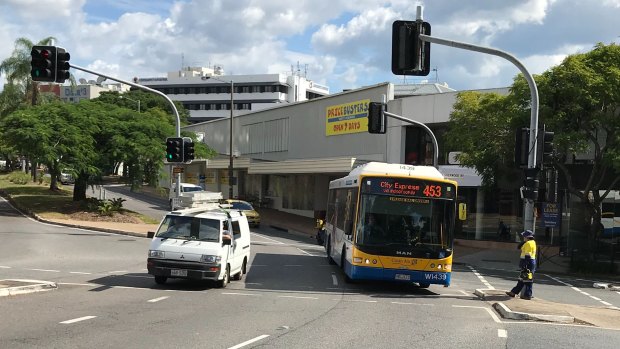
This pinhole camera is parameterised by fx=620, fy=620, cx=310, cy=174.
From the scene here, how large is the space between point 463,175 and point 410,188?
61.4ft

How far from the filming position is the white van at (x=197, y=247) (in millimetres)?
14000

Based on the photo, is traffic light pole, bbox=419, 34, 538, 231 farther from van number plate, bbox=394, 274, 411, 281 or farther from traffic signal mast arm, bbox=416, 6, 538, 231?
van number plate, bbox=394, 274, 411, 281

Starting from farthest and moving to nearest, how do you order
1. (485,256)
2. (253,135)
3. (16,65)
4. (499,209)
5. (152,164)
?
(253,135), (16,65), (152,164), (499,209), (485,256)

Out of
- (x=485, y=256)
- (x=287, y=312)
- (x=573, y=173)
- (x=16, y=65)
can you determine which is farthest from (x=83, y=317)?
(x=16, y=65)

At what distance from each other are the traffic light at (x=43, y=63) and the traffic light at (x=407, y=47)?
10.9 metres

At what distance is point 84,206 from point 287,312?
28316mm

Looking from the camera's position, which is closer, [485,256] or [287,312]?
[287,312]

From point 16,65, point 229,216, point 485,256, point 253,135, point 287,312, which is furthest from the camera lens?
point 253,135

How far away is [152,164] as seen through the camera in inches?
1406

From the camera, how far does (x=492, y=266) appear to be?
2577 centimetres

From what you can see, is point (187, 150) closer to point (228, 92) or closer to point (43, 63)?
point (43, 63)

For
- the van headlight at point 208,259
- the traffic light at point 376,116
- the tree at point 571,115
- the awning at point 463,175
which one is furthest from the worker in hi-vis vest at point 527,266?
the awning at point 463,175

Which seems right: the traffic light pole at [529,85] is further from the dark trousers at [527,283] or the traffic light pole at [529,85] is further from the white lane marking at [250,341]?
the white lane marking at [250,341]

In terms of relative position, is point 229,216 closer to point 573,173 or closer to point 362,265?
point 362,265
